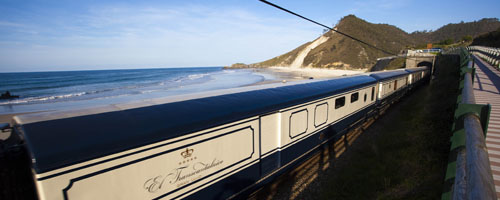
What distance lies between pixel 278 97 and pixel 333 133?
11.8ft

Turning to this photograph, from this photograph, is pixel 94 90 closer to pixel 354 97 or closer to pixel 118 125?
pixel 354 97

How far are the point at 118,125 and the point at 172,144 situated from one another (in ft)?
2.57

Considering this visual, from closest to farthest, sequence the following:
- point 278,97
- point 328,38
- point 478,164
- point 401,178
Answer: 1. point 478,164
2. point 278,97
3. point 401,178
4. point 328,38

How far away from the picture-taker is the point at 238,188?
4.54 m

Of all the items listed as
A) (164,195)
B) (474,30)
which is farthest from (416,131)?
(474,30)

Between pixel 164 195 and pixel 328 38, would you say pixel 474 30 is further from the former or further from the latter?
pixel 164 195

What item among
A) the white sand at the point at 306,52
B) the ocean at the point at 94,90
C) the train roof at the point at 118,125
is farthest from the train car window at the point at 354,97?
the white sand at the point at 306,52

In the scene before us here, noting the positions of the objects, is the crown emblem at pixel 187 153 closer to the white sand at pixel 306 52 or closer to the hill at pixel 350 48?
the hill at pixel 350 48

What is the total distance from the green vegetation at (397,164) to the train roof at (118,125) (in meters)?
3.29

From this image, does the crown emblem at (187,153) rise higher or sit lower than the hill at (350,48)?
lower

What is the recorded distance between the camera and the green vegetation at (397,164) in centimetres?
531

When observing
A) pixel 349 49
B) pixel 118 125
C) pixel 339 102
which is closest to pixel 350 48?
pixel 349 49

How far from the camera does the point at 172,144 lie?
330 centimetres

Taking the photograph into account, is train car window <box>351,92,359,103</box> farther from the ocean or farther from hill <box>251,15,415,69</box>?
hill <box>251,15,415,69</box>
